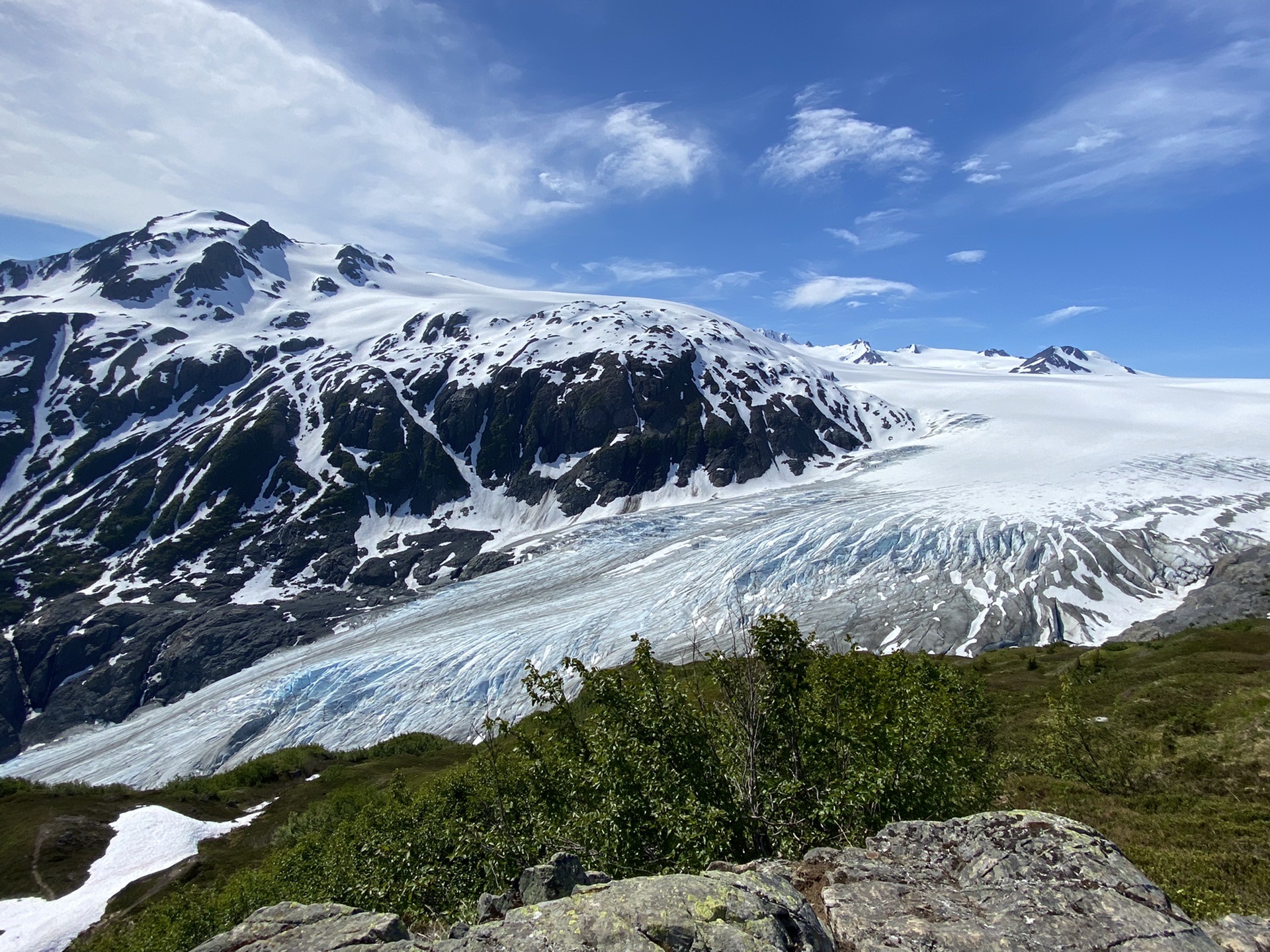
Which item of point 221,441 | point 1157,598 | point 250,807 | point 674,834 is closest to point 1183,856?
point 674,834

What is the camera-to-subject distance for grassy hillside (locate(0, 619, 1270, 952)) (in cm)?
1767

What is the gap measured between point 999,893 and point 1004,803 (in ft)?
62.1

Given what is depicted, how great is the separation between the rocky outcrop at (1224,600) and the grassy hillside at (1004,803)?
10864mm

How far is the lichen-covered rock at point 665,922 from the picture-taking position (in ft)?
26.9

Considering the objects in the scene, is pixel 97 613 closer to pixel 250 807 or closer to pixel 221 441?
pixel 221 441

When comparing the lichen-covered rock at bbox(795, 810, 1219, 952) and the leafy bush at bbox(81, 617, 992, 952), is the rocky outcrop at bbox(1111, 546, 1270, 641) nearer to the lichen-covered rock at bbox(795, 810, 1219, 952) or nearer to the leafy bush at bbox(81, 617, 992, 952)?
the leafy bush at bbox(81, 617, 992, 952)

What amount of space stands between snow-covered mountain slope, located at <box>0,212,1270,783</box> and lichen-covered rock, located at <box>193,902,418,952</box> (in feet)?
238

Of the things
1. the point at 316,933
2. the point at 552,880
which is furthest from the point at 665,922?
the point at 316,933

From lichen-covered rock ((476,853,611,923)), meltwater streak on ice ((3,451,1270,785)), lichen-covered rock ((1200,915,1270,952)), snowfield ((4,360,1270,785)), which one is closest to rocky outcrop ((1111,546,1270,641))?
snowfield ((4,360,1270,785))

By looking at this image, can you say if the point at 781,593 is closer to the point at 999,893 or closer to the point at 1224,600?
the point at 1224,600

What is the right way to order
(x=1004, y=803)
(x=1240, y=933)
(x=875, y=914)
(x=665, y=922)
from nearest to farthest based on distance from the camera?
1. (x=665, y=922)
2. (x=875, y=914)
3. (x=1240, y=933)
4. (x=1004, y=803)

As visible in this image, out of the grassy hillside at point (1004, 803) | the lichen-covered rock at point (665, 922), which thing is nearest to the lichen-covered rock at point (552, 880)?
the lichen-covered rock at point (665, 922)

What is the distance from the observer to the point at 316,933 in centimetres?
980

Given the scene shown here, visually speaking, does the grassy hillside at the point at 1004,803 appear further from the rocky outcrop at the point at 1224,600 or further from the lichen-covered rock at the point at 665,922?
the rocky outcrop at the point at 1224,600
